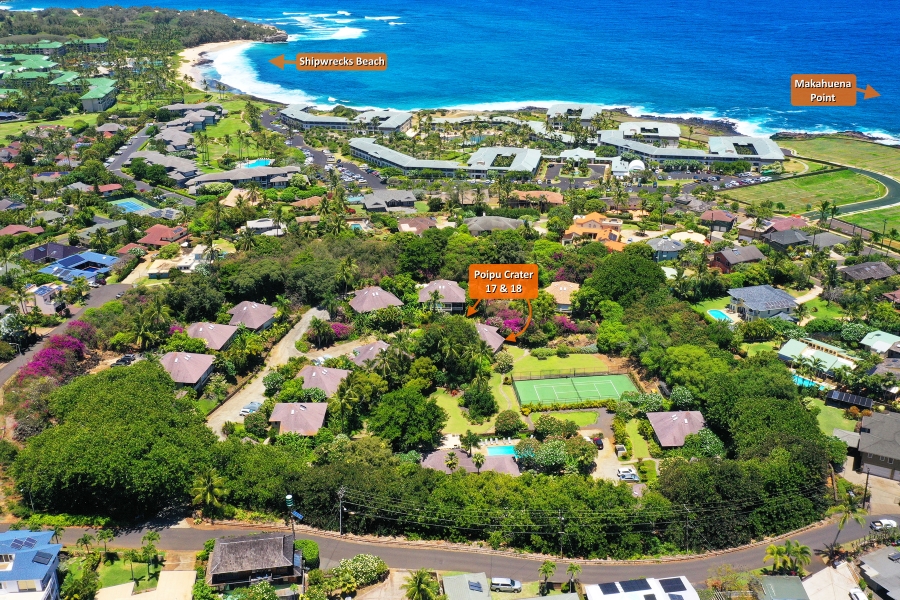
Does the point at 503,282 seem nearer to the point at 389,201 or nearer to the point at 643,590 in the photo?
the point at 389,201

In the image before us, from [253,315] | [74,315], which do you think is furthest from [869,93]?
[74,315]

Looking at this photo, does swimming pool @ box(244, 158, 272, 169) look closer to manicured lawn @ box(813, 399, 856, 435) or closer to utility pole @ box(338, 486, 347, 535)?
utility pole @ box(338, 486, 347, 535)

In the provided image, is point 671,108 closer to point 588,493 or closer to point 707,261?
point 707,261

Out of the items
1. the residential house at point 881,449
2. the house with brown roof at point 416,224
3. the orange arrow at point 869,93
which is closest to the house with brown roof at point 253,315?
the house with brown roof at point 416,224

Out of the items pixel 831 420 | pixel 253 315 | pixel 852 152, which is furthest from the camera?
pixel 852 152

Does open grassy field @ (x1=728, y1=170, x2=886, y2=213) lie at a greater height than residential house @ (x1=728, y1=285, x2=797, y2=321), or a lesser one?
greater

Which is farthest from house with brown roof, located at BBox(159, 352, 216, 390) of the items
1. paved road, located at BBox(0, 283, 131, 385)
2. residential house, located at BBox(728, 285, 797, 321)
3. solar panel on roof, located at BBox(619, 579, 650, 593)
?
residential house, located at BBox(728, 285, 797, 321)
